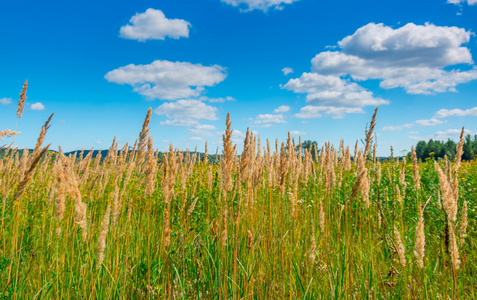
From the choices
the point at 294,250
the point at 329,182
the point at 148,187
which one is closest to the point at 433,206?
the point at 329,182

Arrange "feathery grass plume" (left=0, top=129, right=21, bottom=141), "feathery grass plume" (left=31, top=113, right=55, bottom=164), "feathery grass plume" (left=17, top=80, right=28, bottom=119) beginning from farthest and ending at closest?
"feathery grass plume" (left=17, top=80, right=28, bottom=119) < "feathery grass plume" (left=31, top=113, right=55, bottom=164) < "feathery grass plume" (left=0, top=129, right=21, bottom=141)

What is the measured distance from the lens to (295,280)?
2.69m

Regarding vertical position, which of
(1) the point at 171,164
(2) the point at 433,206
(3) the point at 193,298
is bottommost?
(3) the point at 193,298

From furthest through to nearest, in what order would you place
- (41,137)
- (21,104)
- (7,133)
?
(21,104), (41,137), (7,133)

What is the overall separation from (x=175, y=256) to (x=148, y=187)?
1.03 metres

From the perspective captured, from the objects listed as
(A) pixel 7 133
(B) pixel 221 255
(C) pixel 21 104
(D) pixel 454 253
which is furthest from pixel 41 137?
(D) pixel 454 253

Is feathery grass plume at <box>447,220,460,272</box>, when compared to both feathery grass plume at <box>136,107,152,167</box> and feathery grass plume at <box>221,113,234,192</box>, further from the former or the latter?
feathery grass plume at <box>136,107,152,167</box>

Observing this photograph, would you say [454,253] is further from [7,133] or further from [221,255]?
[7,133]

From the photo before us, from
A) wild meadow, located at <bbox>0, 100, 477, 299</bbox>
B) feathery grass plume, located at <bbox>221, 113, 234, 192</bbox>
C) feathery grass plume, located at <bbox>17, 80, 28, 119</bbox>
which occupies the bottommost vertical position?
wild meadow, located at <bbox>0, 100, 477, 299</bbox>

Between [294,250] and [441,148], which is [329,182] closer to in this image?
[294,250]

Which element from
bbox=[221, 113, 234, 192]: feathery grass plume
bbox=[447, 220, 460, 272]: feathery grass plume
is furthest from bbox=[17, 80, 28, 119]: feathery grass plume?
bbox=[447, 220, 460, 272]: feathery grass plume

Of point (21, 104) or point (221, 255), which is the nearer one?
point (221, 255)

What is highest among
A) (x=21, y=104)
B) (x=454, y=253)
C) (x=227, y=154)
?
(x=21, y=104)

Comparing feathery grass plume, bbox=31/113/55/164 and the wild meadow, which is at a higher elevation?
feathery grass plume, bbox=31/113/55/164
